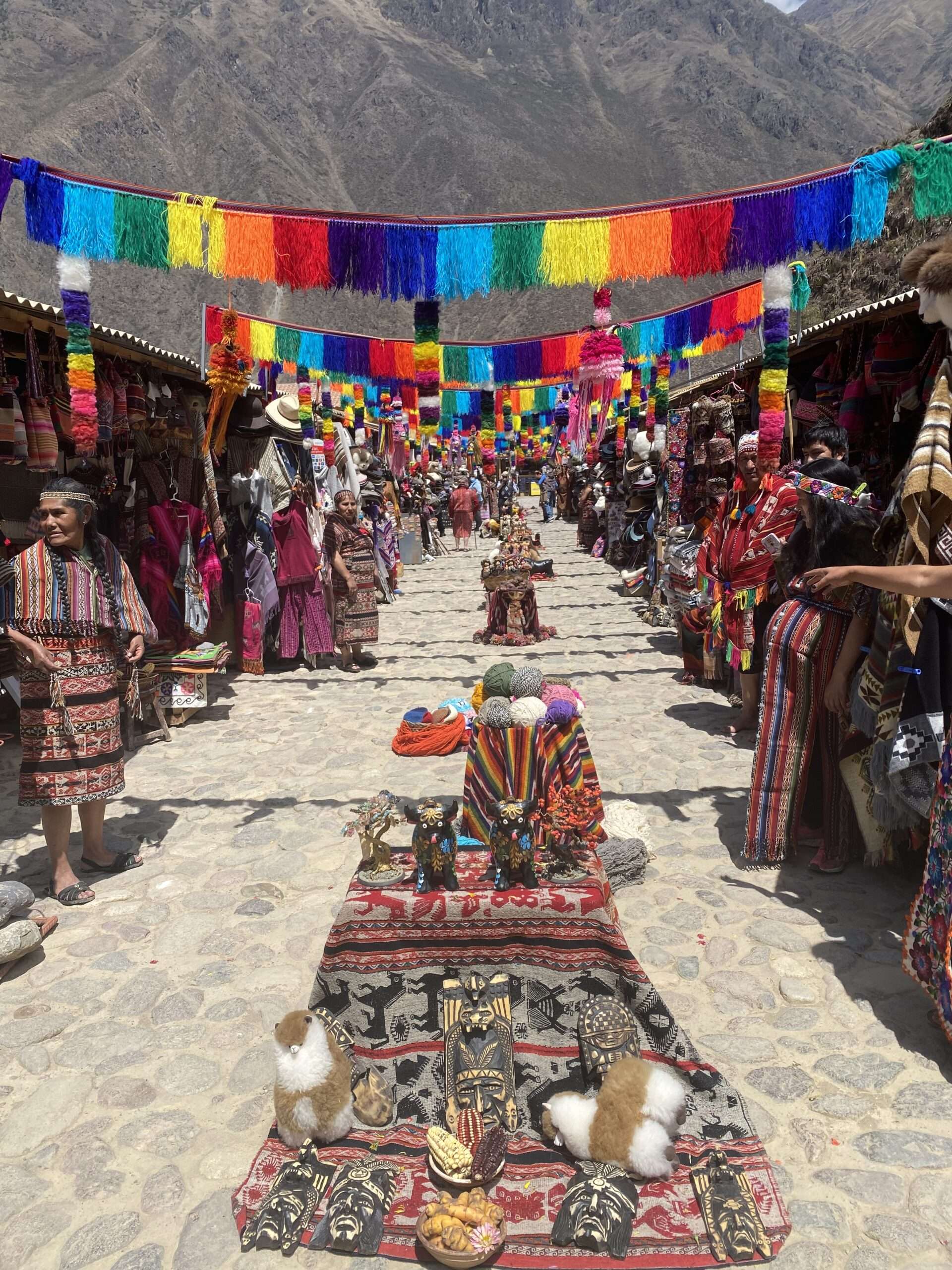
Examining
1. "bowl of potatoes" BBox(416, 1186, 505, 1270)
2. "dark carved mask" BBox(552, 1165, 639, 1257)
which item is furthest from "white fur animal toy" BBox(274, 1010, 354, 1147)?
"dark carved mask" BBox(552, 1165, 639, 1257)

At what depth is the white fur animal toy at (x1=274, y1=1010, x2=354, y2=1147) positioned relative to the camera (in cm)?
231

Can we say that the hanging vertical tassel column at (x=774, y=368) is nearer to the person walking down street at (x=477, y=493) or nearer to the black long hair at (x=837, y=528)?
the black long hair at (x=837, y=528)

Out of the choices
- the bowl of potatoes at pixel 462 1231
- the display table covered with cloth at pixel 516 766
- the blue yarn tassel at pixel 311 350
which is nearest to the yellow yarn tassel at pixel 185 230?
the display table covered with cloth at pixel 516 766

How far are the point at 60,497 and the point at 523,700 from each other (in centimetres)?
250

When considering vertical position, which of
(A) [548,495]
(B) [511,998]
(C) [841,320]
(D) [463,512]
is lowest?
(B) [511,998]

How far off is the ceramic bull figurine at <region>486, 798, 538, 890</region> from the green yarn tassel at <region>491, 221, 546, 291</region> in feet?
13.3

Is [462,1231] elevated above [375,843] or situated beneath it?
situated beneath

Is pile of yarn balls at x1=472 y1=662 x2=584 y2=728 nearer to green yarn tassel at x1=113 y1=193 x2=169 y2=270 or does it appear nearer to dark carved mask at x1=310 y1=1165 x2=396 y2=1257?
dark carved mask at x1=310 y1=1165 x2=396 y2=1257

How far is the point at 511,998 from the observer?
8.53ft

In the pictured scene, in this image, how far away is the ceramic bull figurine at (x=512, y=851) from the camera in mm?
2793

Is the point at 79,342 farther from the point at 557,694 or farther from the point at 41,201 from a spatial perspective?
the point at 557,694

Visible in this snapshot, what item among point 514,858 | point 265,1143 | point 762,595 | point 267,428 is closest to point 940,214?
point 762,595

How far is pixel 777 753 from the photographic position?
403 centimetres

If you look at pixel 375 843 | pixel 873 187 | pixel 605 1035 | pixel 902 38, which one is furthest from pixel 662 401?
pixel 902 38
